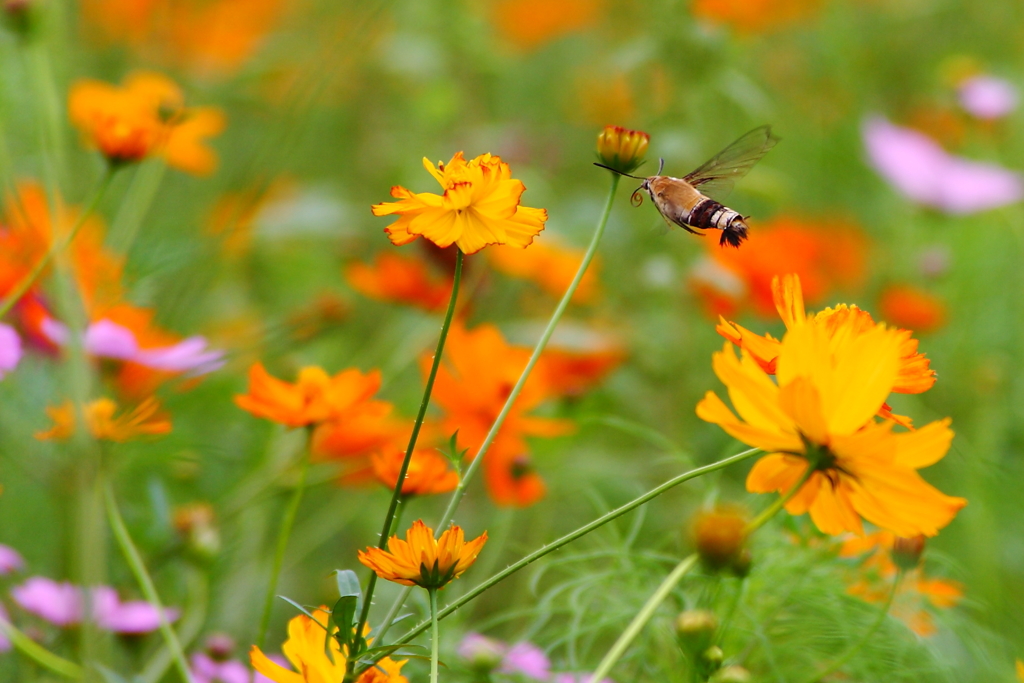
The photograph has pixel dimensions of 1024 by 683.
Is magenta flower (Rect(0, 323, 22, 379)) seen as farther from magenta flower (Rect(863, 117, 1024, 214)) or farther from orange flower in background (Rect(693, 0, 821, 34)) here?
magenta flower (Rect(863, 117, 1024, 214))

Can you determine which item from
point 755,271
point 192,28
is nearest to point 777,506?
point 755,271

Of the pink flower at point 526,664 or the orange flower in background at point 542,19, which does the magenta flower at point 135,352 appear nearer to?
the pink flower at point 526,664

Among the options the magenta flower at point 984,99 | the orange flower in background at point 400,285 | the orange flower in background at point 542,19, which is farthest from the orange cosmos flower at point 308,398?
the orange flower in background at point 542,19

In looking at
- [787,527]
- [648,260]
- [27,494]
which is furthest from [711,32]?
[27,494]

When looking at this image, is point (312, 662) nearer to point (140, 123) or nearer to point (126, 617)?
point (126, 617)

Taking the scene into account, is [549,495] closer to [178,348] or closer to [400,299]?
[400,299]
